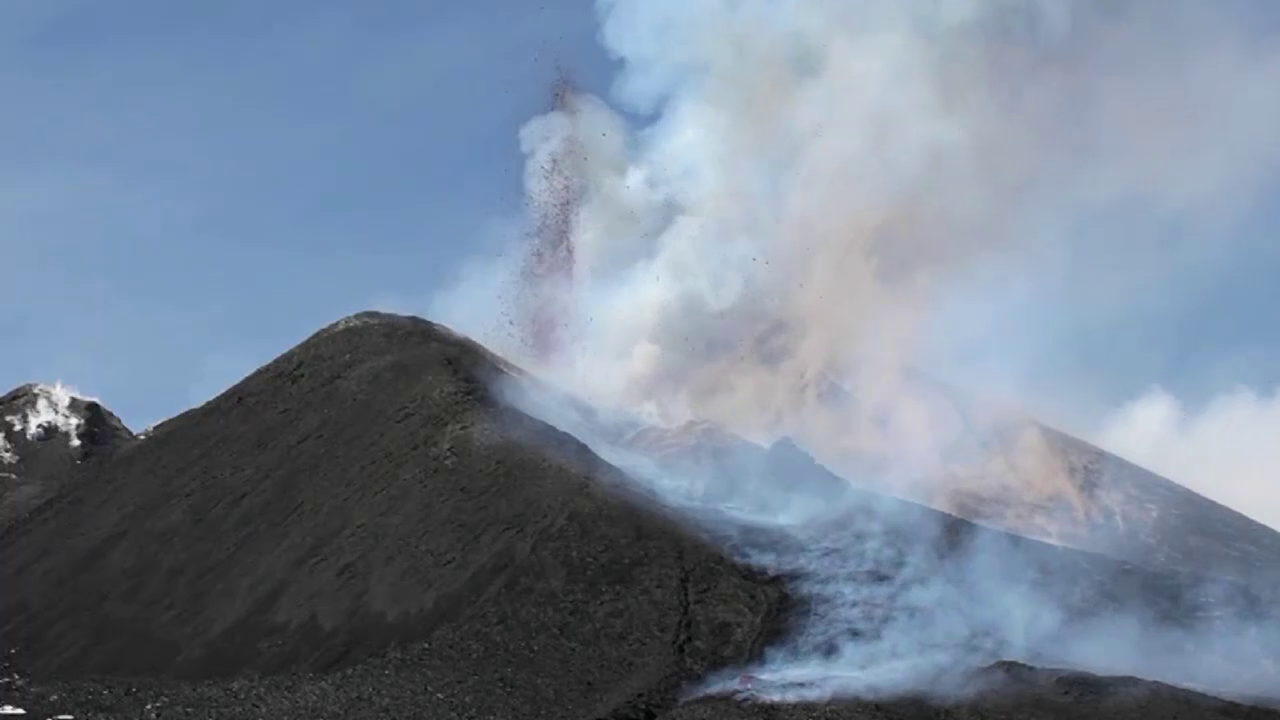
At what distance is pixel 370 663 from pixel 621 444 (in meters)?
33.7

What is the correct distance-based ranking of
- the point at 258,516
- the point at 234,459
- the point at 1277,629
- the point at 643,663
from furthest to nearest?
the point at 234,459, the point at 258,516, the point at 1277,629, the point at 643,663

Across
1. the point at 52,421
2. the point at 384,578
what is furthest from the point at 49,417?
the point at 384,578

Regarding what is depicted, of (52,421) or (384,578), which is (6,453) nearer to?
(52,421)

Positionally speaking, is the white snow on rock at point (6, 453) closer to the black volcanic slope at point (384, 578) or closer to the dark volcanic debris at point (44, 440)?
the dark volcanic debris at point (44, 440)

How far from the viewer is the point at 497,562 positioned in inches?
2500

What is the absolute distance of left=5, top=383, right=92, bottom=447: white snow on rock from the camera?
322 ft

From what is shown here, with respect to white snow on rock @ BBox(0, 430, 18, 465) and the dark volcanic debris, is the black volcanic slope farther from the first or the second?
white snow on rock @ BBox(0, 430, 18, 465)

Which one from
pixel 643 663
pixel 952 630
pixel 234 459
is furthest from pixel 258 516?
pixel 952 630

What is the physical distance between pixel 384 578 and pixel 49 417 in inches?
1741

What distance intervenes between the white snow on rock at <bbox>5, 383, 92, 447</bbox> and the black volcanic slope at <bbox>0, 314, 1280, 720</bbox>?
406 inches

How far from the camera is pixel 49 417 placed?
3939 inches

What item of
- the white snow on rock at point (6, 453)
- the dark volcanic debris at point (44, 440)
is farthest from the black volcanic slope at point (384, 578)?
the white snow on rock at point (6, 453)

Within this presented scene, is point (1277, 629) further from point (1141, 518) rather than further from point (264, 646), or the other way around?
point (1141, 518)

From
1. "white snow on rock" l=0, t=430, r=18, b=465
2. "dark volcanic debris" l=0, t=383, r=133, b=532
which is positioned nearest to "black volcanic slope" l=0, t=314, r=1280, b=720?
"dark volcanic debris" l=0, t=383, r=133, b=532
